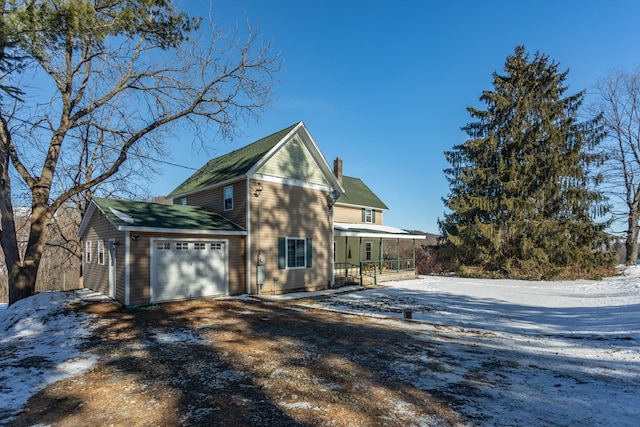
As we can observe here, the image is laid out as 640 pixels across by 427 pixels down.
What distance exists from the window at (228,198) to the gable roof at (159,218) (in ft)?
1.75

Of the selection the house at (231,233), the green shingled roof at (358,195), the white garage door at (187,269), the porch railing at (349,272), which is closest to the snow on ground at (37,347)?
the house at (231,233)

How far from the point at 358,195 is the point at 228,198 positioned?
13.5 m

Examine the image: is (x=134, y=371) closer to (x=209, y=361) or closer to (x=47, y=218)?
(x=209, y=361)

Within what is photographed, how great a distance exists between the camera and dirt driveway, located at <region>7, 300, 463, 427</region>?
151 inches

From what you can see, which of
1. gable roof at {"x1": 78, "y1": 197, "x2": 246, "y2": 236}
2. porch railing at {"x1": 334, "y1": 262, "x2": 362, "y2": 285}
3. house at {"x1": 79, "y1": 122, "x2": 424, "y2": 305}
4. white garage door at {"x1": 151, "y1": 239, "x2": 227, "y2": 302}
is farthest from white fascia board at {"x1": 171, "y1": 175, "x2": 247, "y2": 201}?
porch railing at {"x1": 334, "y1": 262, "x2": 362, "y2": 285}

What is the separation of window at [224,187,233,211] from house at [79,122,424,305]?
4 cm

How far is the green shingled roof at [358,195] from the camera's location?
24.9 meters

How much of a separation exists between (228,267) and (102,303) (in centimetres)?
425

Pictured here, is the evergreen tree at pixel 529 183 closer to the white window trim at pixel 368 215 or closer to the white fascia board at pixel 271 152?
the white window trim at pixel 368 215

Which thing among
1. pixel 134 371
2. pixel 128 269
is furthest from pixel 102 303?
pixel 134 371

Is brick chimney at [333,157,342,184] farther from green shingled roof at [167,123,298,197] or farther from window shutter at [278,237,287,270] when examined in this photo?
window shutter at [278,237,287,270]

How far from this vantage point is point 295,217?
15.4 meters

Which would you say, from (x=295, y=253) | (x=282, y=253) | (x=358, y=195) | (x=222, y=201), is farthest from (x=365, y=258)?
(x=222, y=201)

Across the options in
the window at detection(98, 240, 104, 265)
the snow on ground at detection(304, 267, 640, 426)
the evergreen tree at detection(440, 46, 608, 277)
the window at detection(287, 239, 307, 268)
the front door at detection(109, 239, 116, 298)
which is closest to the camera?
the snow on ground at detection(304, 267, 640, 426)
